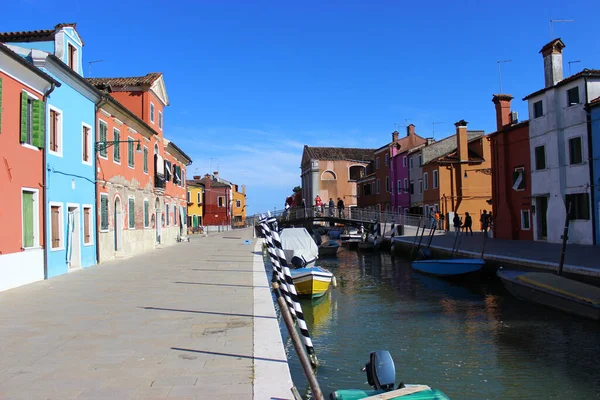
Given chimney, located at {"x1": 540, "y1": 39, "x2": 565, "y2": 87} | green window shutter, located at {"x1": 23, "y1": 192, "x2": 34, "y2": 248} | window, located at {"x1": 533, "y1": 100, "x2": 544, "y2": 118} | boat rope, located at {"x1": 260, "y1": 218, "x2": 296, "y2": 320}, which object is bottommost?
boat rope, located at {"x1": 260, "y1": 218, "x2": 296, "y2": 320}

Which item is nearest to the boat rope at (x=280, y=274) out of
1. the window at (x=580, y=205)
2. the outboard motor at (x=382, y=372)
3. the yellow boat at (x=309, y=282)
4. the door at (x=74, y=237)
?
the outboard motor at (x=382, y=372)

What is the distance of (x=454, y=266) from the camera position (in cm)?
1953

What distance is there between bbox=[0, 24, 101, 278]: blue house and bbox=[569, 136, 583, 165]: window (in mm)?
20944

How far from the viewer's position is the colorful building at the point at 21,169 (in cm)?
1166

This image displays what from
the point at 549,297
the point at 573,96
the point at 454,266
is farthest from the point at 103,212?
the point at 573,96

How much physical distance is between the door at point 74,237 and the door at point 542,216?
2204 centimetres

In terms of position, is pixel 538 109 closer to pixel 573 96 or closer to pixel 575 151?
pixel 573 96

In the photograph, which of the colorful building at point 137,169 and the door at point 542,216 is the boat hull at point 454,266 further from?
the colorful building at point 137,169

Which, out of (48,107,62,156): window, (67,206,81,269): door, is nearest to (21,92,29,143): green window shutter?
(48,107,62,156): window

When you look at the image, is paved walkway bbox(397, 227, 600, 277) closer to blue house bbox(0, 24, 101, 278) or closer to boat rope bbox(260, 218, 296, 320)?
boat rope bbox(260, 218, 296, 320)

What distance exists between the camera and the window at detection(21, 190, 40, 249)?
41.6ft

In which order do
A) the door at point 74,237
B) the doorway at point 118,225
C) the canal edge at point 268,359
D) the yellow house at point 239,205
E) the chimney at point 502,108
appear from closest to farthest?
the canal edge at point 268,359
the door at point 74,237
the doorway at point 118,225
the chimney at point 502,108
the yellow house at point 239,205

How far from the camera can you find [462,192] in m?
39.4

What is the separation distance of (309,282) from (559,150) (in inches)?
630
